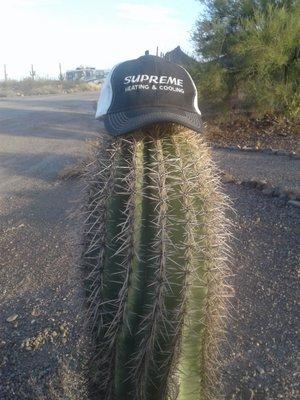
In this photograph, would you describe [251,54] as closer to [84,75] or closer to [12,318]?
[12,318]

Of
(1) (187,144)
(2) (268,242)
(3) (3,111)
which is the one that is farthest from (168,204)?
(3) (3,111)

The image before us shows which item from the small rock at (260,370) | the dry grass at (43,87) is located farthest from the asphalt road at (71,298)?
the dry grass at (43,87)

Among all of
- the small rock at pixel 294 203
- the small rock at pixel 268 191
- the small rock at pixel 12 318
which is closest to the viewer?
the small rock at pixel 12 318

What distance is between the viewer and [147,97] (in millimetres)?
2098

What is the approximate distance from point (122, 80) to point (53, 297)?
2472 mm

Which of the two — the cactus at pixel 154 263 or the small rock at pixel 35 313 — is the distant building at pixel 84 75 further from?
the cactus at pixel 154 263

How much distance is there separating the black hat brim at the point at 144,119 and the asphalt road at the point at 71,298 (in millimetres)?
708

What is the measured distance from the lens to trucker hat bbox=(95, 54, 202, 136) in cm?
208

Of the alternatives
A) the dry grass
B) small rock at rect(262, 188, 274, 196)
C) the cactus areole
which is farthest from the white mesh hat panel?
the dry grass

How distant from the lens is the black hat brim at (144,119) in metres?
2.06

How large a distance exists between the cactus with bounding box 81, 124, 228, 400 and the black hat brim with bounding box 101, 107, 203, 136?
8 cm

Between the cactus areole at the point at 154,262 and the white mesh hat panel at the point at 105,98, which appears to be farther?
the white mesh hat panel at the point at 105,98

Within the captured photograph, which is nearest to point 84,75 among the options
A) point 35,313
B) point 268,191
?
point 268,191

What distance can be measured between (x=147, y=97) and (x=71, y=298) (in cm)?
238
